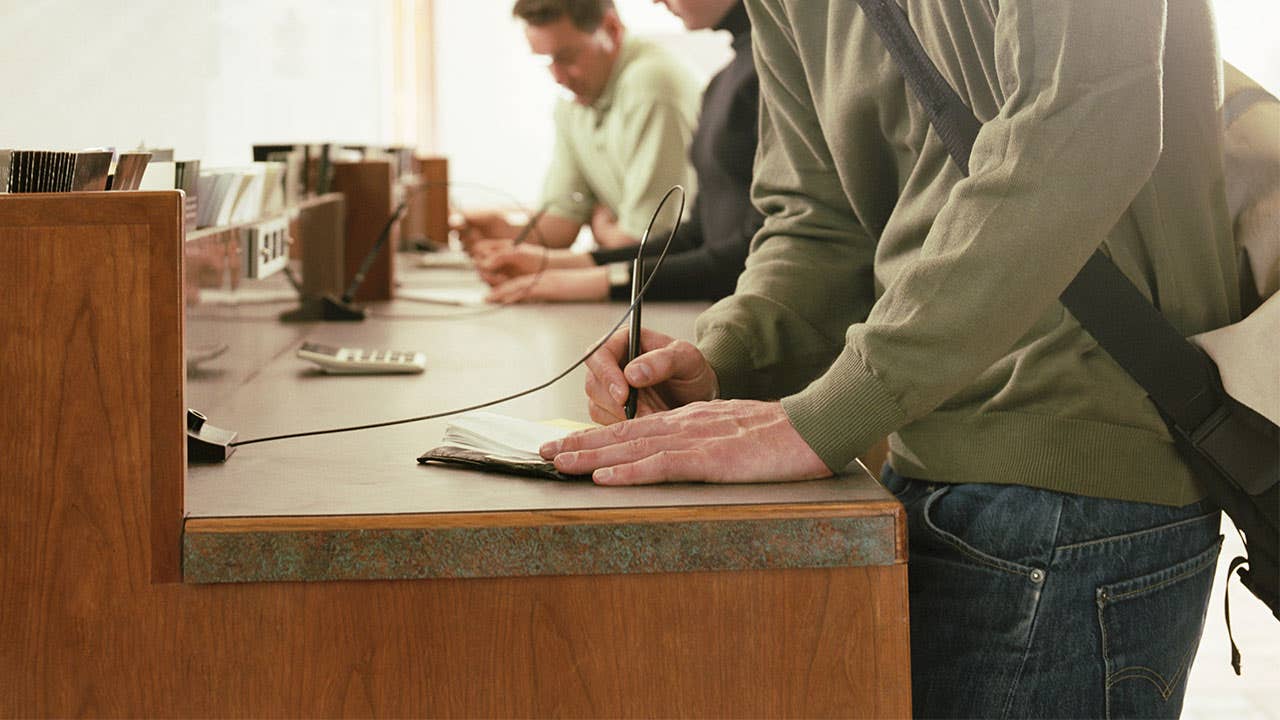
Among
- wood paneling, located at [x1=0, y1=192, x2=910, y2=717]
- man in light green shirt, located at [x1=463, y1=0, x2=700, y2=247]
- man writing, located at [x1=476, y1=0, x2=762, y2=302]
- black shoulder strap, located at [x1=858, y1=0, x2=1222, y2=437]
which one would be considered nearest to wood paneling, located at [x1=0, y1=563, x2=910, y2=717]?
wood paneling, located at [x1=0, y1=192, x2=910, y2=717]

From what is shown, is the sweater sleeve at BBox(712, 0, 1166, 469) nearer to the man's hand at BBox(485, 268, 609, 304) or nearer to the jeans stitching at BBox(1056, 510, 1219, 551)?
the jeans stitching at BBox(1056, 510, 1219, 551)

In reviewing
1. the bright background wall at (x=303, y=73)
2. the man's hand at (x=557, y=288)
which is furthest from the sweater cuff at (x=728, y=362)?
the man's hand at (x=557, y=288)

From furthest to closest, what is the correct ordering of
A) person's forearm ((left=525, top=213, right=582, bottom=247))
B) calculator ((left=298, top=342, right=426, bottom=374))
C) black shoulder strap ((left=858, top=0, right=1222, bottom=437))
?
person's forearm ((left=525, top=213, right=582, bottom=247)) → calculator ((left=298, top=342, right=426, bottom=374)) → black shoulder strap ((left=858, top=0, right=1222, bottom=437))

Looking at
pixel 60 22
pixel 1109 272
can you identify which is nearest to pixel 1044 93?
pixel 1109 272

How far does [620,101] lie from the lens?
323cm

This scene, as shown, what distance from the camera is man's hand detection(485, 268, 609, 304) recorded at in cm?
248

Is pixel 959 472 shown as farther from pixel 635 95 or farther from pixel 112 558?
pixel 635 95

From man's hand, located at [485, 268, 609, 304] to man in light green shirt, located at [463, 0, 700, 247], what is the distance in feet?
1.83

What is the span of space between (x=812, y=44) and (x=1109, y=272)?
1.37ft

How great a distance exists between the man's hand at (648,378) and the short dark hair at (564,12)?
2122 millimetres

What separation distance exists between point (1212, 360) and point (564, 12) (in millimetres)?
2462

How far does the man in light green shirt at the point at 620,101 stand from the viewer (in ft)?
10.2

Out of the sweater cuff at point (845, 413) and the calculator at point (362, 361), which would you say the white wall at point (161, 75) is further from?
the sweater cuff at point (845, 413)

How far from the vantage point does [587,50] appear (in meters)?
3.24
